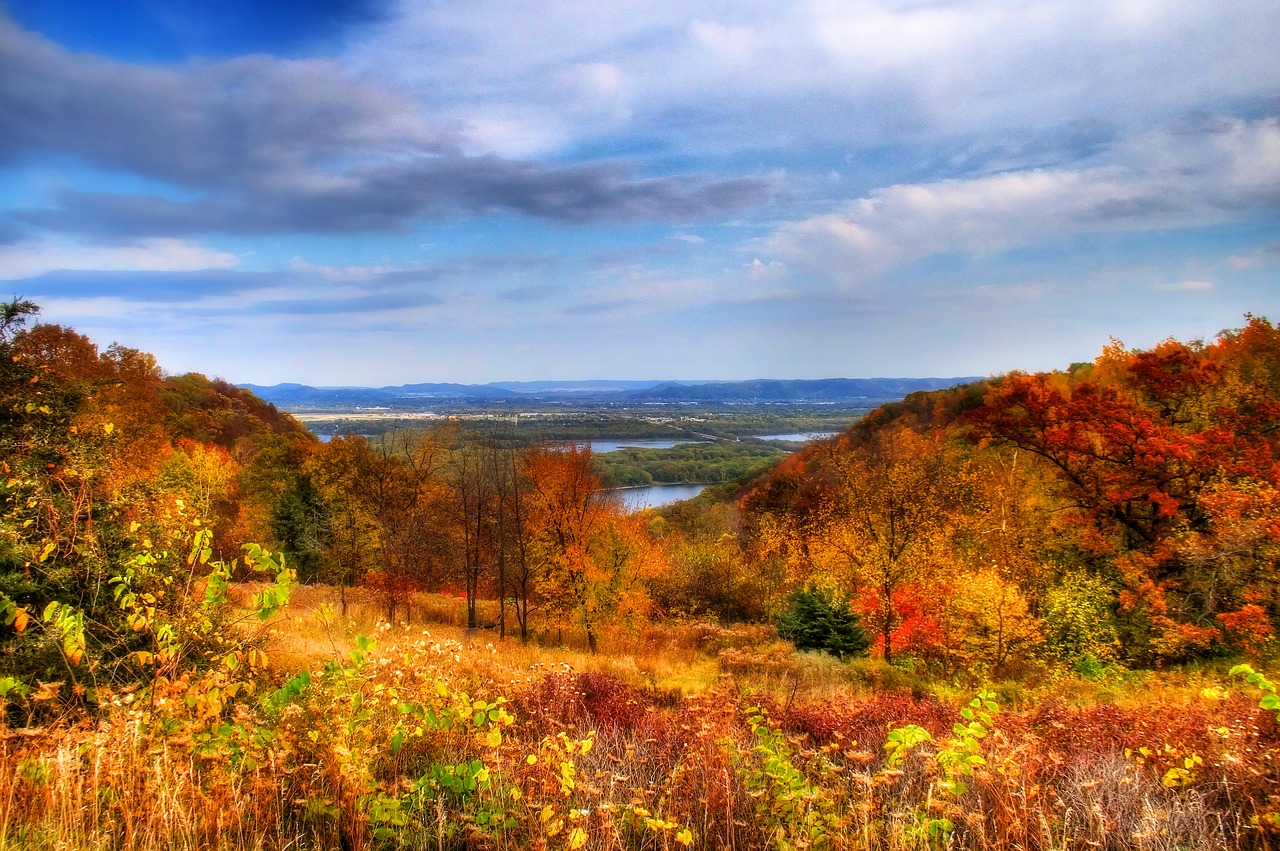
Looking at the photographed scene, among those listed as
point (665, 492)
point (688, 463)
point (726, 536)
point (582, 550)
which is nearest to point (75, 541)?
point (582, 550)

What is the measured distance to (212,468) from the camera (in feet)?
123

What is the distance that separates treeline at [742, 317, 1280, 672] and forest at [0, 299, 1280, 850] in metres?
0.13

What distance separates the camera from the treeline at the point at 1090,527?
1734cm

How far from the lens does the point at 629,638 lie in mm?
25188

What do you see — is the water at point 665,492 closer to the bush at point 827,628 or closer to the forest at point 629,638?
the forest at point 629,638

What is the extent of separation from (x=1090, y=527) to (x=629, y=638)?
1794cm

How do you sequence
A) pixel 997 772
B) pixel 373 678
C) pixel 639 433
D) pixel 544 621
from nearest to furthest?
pixel 997 772 → pixel 373 678 → pixel 544 621 → pixel 639 433

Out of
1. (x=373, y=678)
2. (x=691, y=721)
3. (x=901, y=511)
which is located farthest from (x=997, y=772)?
(x=901, y=511)

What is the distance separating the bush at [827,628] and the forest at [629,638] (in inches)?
4.8

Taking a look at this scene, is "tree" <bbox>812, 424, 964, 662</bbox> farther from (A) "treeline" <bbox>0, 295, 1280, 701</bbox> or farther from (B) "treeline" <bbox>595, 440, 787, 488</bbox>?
(B) "treeline" <bbox>595, 440, 787, 488</bbox>

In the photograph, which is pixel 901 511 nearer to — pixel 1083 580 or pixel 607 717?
pixel 1083 580

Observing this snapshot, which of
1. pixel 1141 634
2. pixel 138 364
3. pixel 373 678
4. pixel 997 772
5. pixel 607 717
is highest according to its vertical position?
pixel 138 364

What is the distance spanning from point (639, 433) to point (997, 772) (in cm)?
15685

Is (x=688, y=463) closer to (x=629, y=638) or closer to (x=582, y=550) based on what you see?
(x=582, y=550)
